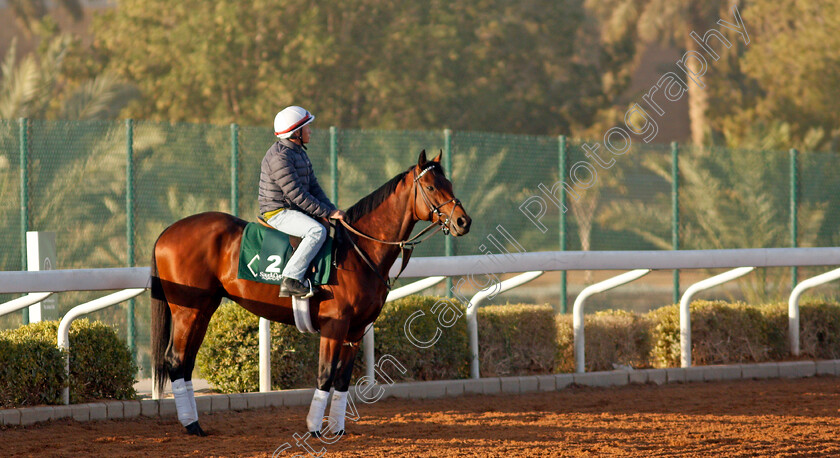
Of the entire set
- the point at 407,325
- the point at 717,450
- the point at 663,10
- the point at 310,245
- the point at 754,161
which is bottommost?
the point at 717,450

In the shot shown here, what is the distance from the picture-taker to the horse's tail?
7.15m

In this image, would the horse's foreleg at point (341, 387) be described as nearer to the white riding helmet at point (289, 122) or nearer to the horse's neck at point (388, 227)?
the horse's neck at point (388, 227)

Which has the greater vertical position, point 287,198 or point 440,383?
point 287,198

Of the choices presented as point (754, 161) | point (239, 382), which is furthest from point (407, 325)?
point (754, 161)

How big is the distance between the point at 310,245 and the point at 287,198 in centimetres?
47

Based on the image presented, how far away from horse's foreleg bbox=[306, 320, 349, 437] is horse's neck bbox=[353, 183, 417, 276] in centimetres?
54

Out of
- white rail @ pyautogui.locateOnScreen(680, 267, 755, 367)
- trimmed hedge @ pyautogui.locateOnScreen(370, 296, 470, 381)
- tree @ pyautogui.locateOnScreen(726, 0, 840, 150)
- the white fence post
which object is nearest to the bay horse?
the white fence post

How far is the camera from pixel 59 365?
291 inches

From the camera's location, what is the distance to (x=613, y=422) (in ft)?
24.8

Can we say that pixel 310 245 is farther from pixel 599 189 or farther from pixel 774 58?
pixel 774 58

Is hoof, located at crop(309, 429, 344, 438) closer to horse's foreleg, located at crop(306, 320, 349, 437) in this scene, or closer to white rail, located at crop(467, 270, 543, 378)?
horse's foreleg, located at crop(306, 320, 349, 437)

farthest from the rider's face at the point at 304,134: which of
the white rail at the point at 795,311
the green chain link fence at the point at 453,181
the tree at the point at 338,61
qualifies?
the tree at the point at 338,61

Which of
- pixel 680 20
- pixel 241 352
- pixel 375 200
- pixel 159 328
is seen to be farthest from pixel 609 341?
pixel 680 20

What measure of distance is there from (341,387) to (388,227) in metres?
1.18
